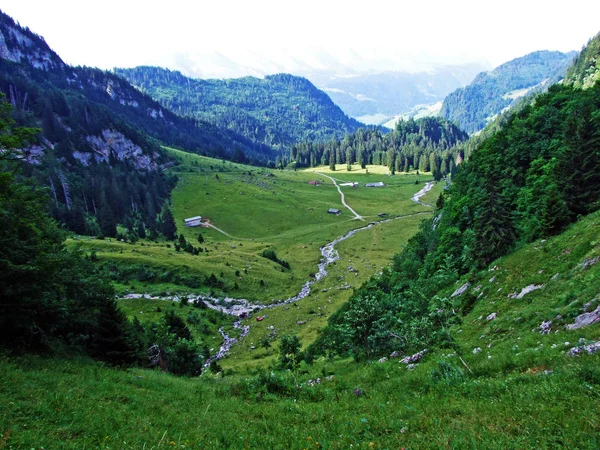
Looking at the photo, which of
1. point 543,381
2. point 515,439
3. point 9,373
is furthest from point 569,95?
point 9,373

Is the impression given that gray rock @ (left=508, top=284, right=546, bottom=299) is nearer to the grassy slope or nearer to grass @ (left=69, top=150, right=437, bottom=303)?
the grassy slope

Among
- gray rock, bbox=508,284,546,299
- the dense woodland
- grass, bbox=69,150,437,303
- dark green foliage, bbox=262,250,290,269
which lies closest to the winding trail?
grass, bbox=69,150,437,303

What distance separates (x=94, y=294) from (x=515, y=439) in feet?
95.9

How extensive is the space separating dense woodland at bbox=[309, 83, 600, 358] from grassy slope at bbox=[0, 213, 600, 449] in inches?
151

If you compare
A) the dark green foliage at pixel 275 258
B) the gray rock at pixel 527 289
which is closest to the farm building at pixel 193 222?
the dark green foliage at pixel 275 258

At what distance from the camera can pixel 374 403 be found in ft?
49.5

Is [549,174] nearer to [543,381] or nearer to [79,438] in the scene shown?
[543,381]

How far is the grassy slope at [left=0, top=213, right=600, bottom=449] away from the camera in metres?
10.0

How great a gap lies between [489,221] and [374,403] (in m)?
27.7

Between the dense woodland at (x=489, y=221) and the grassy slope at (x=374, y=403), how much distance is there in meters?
3.83

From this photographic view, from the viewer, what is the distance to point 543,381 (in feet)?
38.8

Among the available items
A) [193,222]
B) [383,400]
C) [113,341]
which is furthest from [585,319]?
[193,222]

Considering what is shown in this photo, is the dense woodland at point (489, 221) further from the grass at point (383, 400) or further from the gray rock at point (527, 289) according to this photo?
the gray rock at point (527, 289)

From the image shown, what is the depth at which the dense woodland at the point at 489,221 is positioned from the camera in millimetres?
29328
